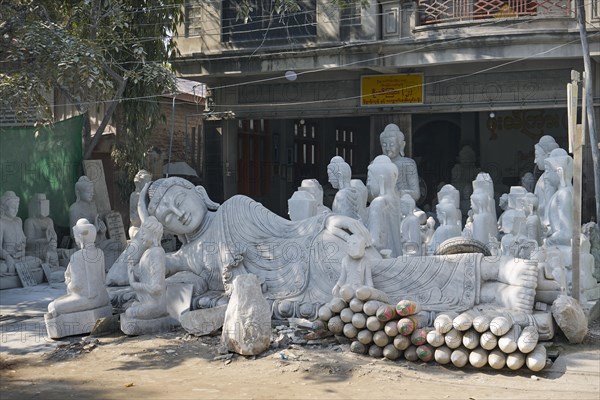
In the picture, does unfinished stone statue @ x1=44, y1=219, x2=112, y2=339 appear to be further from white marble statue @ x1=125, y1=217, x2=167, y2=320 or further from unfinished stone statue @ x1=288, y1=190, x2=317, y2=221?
unfinished stone statue @ x1=288, y1=190, x2=317, y2=221

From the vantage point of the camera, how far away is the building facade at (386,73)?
508 inches

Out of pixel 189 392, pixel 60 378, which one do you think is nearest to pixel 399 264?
pixel 189 392

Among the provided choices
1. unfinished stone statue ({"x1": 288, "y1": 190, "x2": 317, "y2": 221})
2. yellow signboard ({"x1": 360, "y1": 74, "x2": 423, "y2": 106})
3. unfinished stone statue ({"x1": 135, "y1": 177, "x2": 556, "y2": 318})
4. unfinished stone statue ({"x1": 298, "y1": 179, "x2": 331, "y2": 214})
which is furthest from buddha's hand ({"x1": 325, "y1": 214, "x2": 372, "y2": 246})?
yellow signboard ({"x1": 360, "y1": 74, "x2": 423, "y2": 106})

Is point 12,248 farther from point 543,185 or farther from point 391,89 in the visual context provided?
point 391,89

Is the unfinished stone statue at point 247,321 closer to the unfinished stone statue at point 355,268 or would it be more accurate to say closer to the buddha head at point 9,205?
the unfinished stone statue at point 355,268

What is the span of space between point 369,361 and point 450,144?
13.1 m

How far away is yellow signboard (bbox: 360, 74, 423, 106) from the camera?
14.2 metres

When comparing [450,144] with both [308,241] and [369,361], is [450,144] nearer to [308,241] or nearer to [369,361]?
[308,241]

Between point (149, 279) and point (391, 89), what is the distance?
26.7ft

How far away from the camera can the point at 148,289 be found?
23.7 feet

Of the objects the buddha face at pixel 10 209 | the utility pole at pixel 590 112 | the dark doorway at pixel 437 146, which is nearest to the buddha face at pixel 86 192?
the buddha face at pixel 10 209

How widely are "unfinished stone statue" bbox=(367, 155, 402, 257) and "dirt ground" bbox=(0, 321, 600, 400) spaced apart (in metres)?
1.96

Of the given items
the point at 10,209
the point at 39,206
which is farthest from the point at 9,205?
the point at 39,206

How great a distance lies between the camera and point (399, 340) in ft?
20.2
